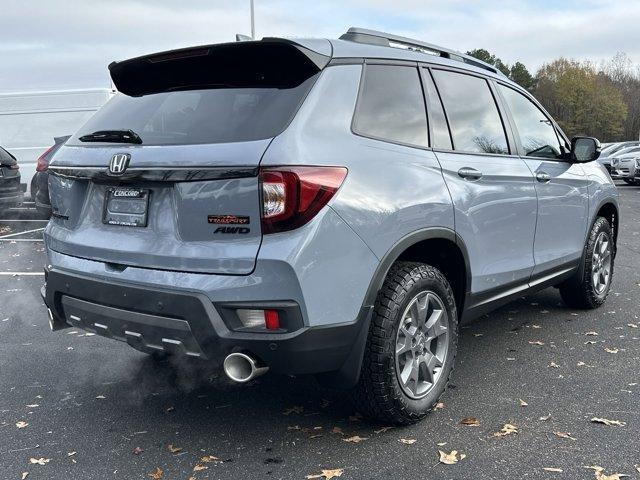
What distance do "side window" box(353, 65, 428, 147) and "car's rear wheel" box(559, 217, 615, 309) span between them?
8.10ft

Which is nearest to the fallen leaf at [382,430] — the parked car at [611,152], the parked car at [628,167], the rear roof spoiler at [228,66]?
the rear roof spoiler at [228,66]

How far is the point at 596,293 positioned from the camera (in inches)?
211

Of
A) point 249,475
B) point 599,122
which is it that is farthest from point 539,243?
point 599,122

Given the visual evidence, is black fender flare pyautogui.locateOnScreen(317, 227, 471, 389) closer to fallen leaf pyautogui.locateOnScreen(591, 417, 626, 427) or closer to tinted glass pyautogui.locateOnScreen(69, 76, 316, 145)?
tinted glass pyautogui.locateOnScreen(69, 76, 316, 145)

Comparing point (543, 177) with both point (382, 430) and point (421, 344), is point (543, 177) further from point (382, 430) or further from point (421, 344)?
point (382, 430)

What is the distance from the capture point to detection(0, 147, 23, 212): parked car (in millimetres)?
11492

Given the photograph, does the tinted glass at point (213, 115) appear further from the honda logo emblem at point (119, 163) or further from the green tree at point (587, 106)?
the green tree at point (587, 106)

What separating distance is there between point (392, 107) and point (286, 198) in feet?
3.11

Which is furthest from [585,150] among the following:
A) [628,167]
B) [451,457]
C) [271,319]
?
[628,167]

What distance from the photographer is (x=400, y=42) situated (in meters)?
3.57

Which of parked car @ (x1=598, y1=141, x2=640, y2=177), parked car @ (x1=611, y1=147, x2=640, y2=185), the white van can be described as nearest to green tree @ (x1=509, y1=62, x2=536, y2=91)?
parked car @ (x1=598, y1=141, x2=640, y2=177)

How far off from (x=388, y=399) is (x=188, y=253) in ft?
3.85

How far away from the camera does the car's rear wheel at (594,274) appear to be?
5.12 meters

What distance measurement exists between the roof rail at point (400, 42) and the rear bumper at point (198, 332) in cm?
145
